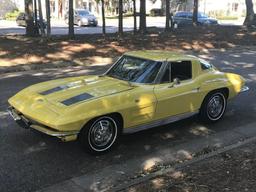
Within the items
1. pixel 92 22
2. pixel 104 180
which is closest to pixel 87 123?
pixel 104 180

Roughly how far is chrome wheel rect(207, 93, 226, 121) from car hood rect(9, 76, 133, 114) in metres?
1.81

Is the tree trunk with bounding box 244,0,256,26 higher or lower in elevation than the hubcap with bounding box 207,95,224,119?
higher

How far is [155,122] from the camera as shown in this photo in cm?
696

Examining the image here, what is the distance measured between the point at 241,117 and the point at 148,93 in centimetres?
273

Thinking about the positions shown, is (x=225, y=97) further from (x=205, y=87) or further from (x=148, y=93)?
(x=148, y=93)

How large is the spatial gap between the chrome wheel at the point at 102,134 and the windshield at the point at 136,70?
1033mm

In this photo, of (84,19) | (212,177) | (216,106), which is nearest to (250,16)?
(84,19)

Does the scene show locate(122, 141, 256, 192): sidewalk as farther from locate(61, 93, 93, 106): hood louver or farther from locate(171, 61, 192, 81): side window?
locate(171, 61, 192, 81): side window

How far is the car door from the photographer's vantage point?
694 cm

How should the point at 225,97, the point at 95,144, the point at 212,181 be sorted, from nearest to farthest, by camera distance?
the point at 212,181 < the point at 95,144 < the point at 225,97

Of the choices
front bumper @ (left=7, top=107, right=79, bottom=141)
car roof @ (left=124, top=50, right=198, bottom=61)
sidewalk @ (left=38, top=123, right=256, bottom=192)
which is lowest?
sidewalk @ (left=38, top=123, right=256, bottom=192)

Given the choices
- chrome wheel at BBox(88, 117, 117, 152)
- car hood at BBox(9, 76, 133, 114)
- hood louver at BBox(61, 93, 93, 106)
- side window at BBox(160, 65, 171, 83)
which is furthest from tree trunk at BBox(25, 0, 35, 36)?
chrome wheel at BBox(88, 117, 117, 152)

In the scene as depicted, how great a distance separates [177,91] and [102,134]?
5.22 feet

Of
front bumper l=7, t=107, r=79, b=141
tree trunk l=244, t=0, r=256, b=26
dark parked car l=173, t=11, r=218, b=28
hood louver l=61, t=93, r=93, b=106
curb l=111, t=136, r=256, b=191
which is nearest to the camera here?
curb l=111, t=136, r=256, b=191
